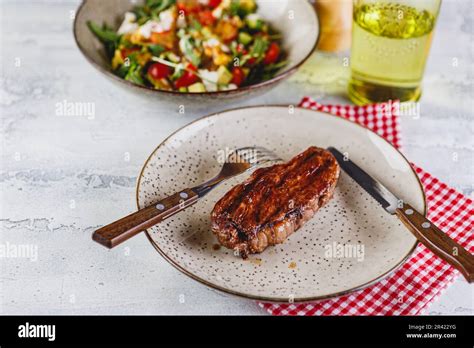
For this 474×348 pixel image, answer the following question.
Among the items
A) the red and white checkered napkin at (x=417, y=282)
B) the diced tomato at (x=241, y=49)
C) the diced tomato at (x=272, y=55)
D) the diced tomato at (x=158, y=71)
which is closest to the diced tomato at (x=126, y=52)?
the diced tomato at (x=158, y=71)

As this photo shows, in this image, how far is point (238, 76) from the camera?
7.95 feet

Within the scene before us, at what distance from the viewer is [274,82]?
223 cm

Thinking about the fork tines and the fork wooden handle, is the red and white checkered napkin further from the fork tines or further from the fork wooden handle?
the fork tines

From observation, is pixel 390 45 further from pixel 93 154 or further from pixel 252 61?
pixel 93 154

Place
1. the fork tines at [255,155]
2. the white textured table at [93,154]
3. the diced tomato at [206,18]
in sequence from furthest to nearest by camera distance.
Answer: the diced tomato at [206,18]
the fork tines at [255,155]
the white textured table at [93,154]

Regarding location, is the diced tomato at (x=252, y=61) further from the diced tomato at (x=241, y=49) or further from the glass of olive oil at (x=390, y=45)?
the glass of olive oil at (x=390, y=45)

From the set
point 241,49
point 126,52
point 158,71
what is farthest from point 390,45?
point 126,52

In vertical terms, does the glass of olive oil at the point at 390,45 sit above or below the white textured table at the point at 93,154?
above

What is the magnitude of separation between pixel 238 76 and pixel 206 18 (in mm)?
371

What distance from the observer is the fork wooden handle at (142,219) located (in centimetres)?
158

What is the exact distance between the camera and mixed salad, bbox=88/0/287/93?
2.40 metres

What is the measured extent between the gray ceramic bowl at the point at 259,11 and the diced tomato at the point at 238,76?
0.49 ft

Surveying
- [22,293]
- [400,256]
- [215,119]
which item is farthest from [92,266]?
[400,256]

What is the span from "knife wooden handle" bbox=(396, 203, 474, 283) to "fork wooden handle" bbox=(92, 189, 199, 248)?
588 mm
